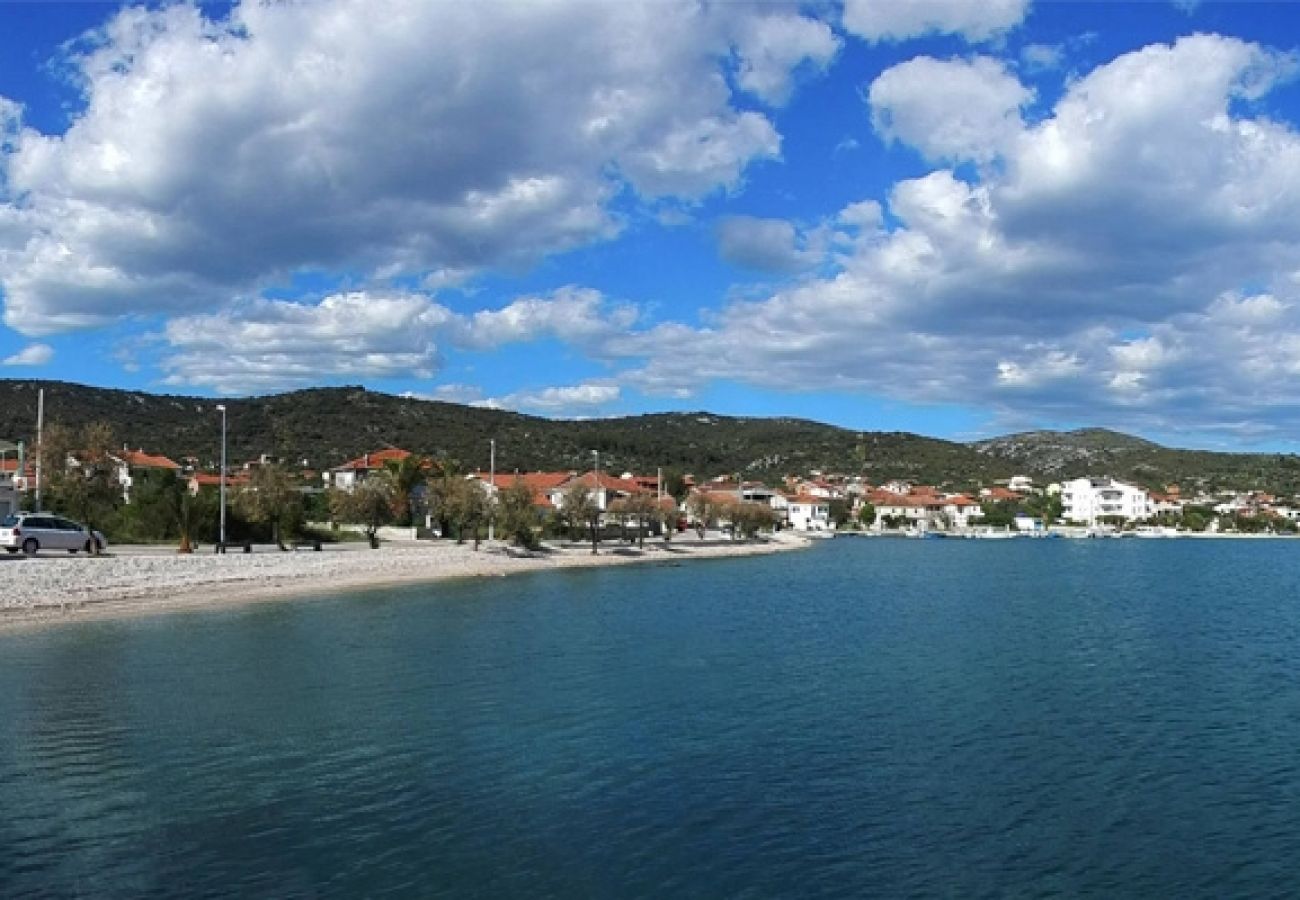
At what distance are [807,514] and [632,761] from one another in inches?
6184

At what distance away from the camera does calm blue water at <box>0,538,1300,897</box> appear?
40.7 feet

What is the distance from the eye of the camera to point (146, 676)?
76.4 ft

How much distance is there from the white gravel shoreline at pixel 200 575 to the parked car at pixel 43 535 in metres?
1.78

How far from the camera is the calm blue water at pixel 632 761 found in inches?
488

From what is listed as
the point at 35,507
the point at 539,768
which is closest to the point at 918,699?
the point at 539,768

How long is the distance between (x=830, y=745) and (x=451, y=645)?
46.8 feet

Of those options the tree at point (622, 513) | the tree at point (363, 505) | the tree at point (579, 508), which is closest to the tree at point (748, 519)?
the tree at point (622, 513)

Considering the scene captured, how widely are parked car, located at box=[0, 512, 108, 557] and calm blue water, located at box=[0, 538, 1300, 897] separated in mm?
14151

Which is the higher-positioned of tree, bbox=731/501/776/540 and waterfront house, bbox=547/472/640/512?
waterfront house, bbox=547/472/640/512

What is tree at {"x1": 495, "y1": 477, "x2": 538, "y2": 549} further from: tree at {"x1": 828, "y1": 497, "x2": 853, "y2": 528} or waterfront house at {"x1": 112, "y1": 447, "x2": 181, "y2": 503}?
tree at {"x1": 828, "y1": 497, "x2": 853, "y2": 528}

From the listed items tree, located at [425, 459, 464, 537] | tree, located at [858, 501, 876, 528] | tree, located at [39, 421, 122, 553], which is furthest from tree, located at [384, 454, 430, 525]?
tree, located at [858, 501, 876, 528]

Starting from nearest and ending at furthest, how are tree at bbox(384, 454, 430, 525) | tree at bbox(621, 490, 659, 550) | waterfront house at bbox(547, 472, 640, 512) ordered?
tree at bbox(384, 454, 430, 525) → tree at bbox(621, 490, 659, 550) → waterfront house at bbox(547, 472, 640, 512)

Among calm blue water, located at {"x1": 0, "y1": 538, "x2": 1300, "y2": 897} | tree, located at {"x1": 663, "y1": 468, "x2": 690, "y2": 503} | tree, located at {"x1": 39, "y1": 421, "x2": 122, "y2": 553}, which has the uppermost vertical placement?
tree, located at {"x1": 663, "y1": 468, "x2": 690, "y2": 503}

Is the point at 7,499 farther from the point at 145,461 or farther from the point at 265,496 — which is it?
the point at 145,461
